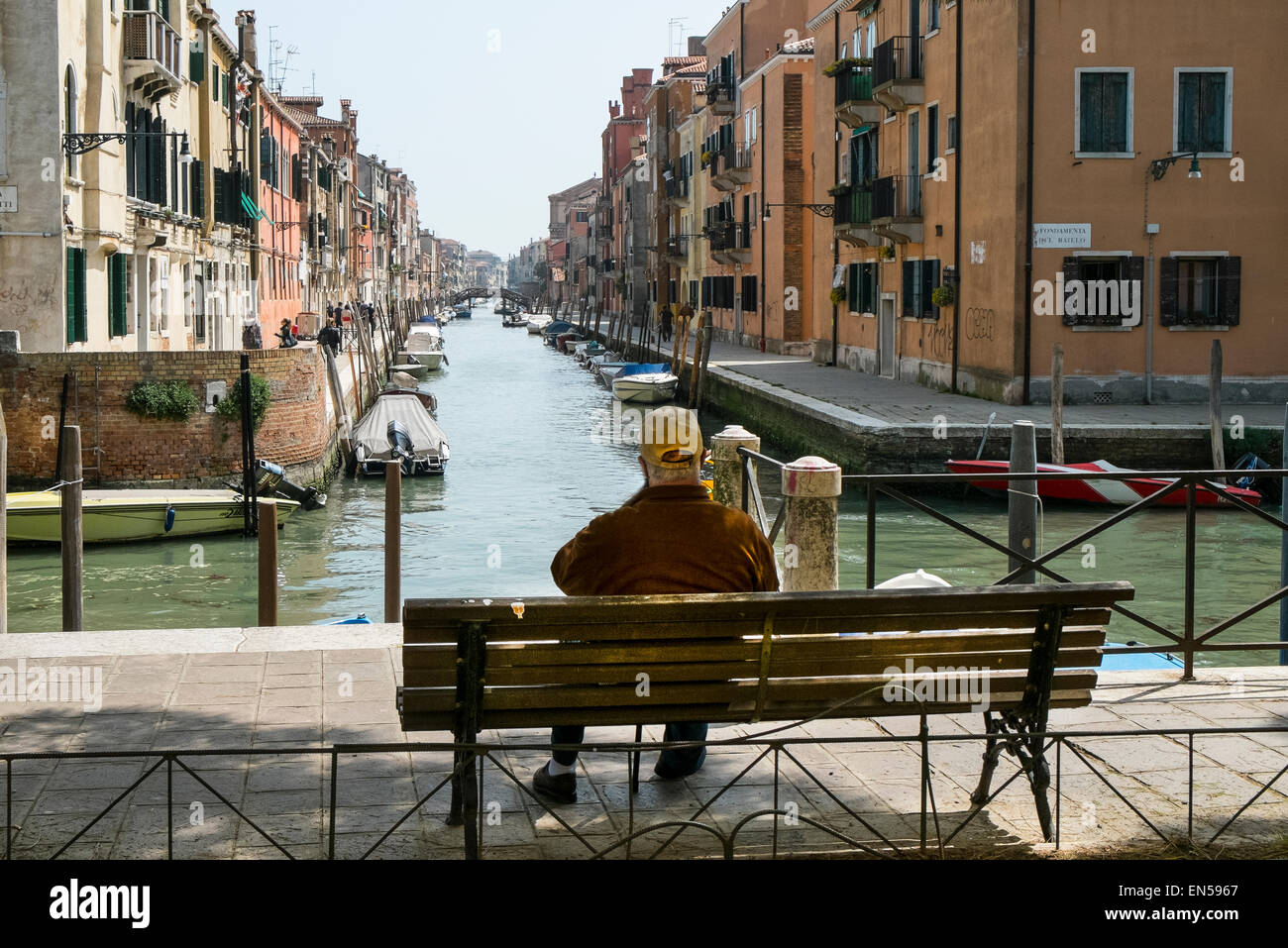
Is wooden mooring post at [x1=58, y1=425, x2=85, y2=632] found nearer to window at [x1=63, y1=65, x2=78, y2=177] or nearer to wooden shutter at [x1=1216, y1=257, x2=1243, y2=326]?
window at [x1=63, y1=65, x2=78, y2=177]

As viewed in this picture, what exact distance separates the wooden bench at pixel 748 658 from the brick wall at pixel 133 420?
16.2m

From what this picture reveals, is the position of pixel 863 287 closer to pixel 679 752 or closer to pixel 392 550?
pixel 392 550

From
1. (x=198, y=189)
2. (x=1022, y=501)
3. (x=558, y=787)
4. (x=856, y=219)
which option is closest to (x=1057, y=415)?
(x=1022, y=501)

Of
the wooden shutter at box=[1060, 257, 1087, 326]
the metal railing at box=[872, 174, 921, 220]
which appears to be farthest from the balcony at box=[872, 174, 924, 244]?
the wooden shutter at box=[1060, 257, 1087, 326]

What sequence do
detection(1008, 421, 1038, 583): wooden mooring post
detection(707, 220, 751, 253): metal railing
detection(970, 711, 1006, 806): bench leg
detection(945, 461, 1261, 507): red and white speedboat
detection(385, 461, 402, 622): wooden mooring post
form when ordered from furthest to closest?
detection(707, 220, 751, 253): metal railing, detection(945, 461, 1261, 507): red and white speedboat, detection(1008, 421, 1038, 583): wooden mooring post, detection(385, 461, 402, 622): wooden mooring post, detection(970, 711, 1006, 806): bench leg

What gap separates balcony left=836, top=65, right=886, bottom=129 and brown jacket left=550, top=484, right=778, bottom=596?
26940 millimetres

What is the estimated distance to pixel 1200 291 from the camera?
22.3 m

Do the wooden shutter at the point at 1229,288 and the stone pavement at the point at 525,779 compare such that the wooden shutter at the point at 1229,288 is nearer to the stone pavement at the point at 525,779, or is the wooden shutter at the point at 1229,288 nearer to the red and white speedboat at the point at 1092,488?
the red and white speedboat at the point at 1092,488

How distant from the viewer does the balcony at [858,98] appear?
99.1 ft

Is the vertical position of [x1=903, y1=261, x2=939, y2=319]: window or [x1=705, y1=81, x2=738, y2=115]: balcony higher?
[x1=705, y1=81, x2=738, y2=115]: balcony

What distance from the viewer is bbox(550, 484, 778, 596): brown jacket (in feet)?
14.2

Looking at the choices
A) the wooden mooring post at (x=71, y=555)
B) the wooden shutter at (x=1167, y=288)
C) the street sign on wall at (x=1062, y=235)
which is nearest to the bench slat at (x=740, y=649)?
the wooden mooring post at (x=71, y=555)

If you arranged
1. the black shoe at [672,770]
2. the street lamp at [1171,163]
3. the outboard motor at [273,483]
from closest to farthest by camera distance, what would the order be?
the black shoe at [672,770]
the outboard motor at [273,483]
the street lamp at [1171,163]

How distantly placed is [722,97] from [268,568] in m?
41.5
